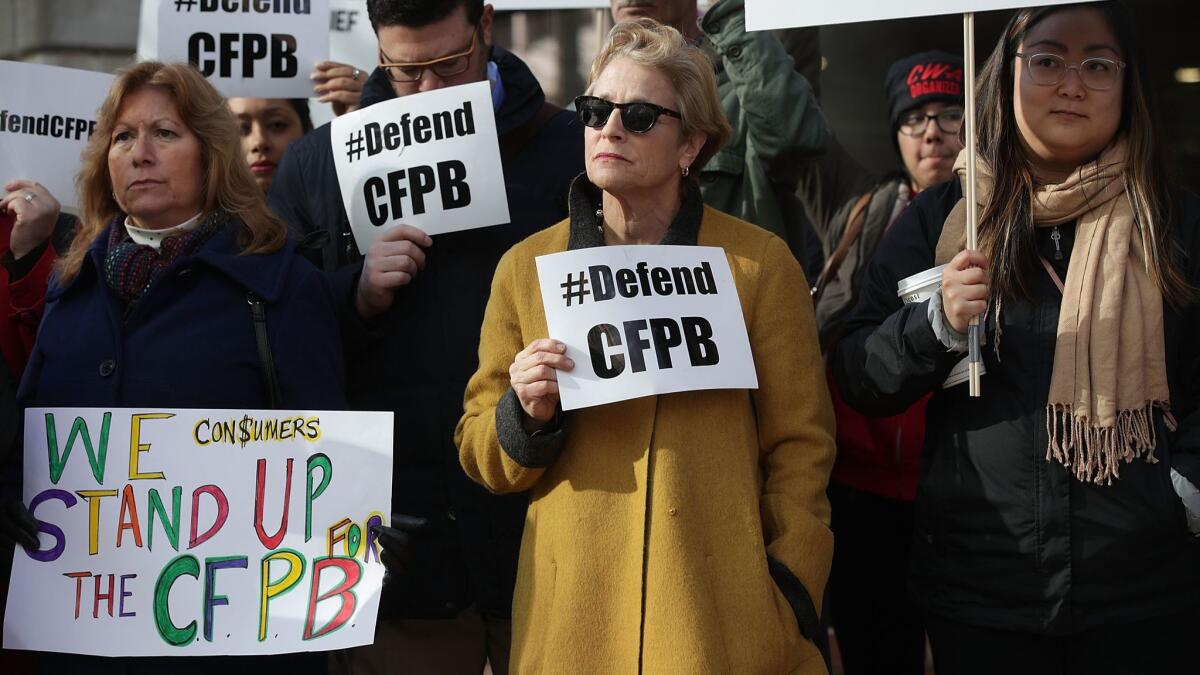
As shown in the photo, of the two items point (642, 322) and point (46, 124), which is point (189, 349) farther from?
point (46, 124)

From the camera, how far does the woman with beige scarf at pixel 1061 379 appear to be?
356 centimetres

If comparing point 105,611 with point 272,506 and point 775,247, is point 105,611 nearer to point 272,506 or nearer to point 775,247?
point 272,506

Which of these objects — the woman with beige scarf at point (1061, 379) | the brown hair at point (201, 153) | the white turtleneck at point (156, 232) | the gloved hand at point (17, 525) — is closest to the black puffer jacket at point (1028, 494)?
the woman with beige scarf at point (1061, 379)

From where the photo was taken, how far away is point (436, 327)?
4219mm

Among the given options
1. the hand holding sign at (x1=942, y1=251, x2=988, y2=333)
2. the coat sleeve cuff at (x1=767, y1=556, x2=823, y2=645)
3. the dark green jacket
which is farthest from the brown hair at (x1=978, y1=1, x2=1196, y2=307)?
the dark green jacket

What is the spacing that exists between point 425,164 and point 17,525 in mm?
1433

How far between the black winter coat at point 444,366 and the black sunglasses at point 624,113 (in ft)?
2.95

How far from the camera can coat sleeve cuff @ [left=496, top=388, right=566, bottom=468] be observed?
333 cm

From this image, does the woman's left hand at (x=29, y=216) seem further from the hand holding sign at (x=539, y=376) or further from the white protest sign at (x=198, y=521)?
the hand holding sign at (x=539, y=376)

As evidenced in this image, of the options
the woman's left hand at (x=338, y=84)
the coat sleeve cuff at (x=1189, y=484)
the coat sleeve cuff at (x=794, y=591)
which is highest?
the woman's left hand at (x=338, y=84)

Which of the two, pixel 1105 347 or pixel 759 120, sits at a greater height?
pixel 759 120

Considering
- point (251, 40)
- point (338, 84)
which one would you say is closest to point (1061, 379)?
point (338, 84)

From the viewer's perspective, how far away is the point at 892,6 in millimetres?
3615

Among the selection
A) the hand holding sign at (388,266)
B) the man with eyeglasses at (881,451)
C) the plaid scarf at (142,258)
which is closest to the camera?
the plaid scarf at (142,258)
